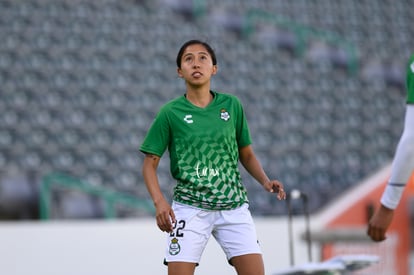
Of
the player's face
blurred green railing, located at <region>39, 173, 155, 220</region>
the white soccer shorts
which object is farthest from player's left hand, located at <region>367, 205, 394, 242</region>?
blurred green railing, located at <region>39, 173, 155, 220</region>

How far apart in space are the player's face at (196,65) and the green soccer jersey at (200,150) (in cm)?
11

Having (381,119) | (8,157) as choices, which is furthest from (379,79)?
(8,157)

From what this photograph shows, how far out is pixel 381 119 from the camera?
15672 mm

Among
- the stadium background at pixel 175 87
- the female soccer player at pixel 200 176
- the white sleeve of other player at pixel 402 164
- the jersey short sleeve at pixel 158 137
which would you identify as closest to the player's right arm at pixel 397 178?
the white sleeve of other player at pixel 402 164

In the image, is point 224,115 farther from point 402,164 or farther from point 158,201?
point 402,164

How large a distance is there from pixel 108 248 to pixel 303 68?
8761mm

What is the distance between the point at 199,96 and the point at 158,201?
0.45 meters

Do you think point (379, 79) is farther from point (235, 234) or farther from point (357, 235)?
point (235, 234)

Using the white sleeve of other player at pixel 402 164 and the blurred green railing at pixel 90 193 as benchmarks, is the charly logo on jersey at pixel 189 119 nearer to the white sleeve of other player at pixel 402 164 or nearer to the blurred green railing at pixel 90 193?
the white sleeve of other player at pixel 402 164

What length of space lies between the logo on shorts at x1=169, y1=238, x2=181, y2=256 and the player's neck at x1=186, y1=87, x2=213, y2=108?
50cm

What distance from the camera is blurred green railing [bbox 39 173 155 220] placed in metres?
11.5

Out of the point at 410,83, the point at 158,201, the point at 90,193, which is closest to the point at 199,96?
the point at 158,201

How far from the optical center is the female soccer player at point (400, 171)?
2.36m

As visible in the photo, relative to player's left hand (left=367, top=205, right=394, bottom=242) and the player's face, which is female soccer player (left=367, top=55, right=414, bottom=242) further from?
the player's face
